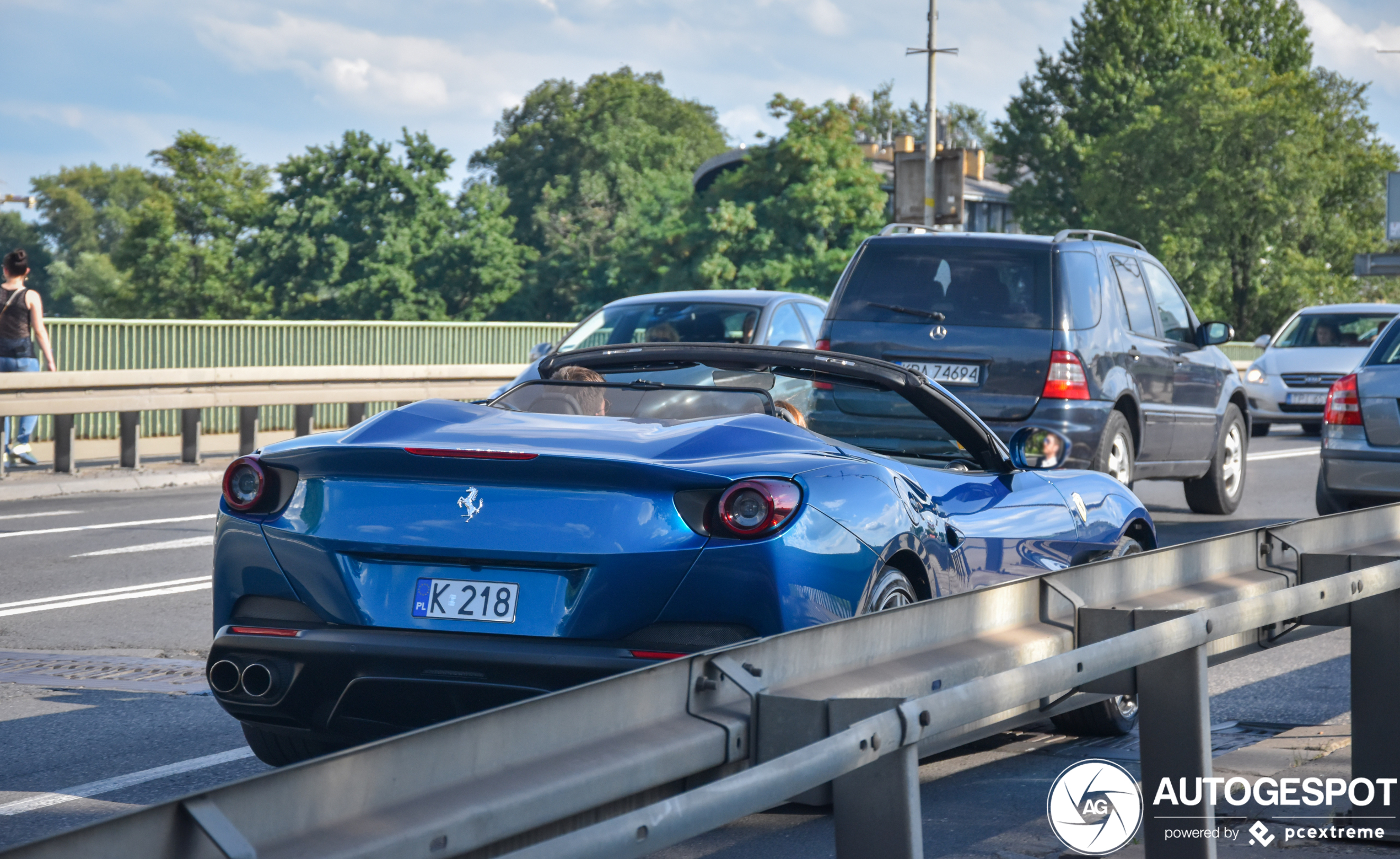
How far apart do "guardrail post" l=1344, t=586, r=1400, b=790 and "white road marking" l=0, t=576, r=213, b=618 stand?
549 centimetres

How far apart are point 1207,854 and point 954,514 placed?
1.78m

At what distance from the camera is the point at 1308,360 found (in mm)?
22031

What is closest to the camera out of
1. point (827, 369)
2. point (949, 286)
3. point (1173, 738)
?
point (1173, 738)

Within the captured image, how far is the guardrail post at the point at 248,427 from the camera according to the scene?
643 inches

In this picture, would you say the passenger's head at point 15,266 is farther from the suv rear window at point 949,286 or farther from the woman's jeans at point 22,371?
the suv rear window at point 949,286

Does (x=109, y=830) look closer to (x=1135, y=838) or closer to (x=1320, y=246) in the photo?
(x=1135, y=838)

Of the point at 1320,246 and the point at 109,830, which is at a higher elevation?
the point at 1320,246

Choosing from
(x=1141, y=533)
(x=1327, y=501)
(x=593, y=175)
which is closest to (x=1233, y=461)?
(x=1327, y=501)

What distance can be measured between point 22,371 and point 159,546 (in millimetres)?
5232

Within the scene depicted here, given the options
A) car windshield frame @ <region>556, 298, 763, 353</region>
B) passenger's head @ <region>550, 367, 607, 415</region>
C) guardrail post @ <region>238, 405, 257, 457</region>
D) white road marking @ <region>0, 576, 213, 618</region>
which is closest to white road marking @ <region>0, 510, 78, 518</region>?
white road marking @ <region>0, 576, 213, 618</region>

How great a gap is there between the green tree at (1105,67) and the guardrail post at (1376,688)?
71230 millimetres

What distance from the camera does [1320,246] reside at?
193 feet

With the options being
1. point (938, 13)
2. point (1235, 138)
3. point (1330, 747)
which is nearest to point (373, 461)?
point (1330, 747)

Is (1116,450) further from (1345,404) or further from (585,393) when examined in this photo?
(585,393)
